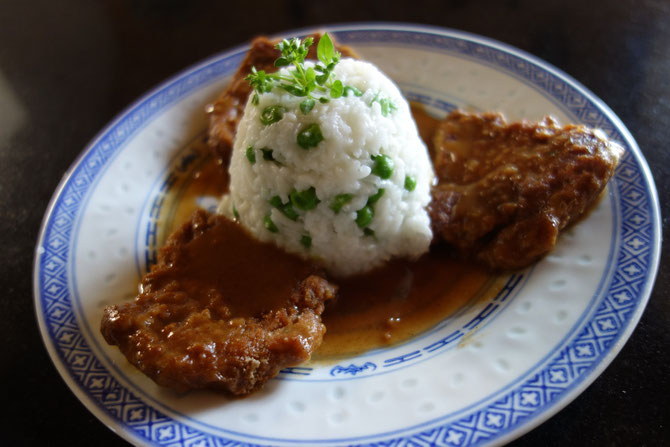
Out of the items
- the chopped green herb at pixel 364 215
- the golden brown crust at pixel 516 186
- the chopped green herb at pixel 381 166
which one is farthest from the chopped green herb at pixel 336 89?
the golden brown crust at pixel 516 186

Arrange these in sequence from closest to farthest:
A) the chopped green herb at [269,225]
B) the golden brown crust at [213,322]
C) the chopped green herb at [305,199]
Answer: the golden brown crust at [213,322]
the chopped green herb at [305,199]
the chopped green herb at [269,225]

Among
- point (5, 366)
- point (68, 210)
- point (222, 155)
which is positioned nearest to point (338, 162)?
point (222, 155)

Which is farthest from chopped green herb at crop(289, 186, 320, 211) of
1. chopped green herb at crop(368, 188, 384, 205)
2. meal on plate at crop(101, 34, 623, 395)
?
chopped green herb at crop(368, 188, 384, 205)

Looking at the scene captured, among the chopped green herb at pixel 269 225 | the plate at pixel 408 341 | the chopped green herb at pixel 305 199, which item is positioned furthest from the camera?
the chopped green herb at pixel 269 225

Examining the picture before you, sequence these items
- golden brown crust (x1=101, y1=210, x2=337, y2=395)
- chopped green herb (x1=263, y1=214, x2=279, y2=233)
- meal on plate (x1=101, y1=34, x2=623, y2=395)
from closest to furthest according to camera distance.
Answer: golden brown crust (x1=101, y1=210, x2=337, y2=395) → meal on plate (x1=101, y1=34, x2=623, y2=395) → chopped green herb (x1=263, y1=214, x2=279, y2=233)

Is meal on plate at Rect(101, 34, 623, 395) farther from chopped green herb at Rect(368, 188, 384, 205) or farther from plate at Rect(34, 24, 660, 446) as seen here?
plate at Rect(34, 24, 660, 446)

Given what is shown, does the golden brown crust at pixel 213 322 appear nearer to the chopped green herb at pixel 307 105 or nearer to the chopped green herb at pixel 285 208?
the chopped green herb at pixel 285 208

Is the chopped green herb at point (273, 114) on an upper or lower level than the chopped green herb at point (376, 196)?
upper

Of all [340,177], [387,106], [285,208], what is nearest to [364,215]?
[340,177]
